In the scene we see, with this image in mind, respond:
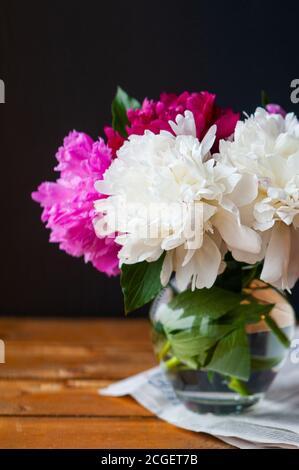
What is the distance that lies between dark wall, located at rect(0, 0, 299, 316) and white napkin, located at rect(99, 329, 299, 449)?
1.94 feet

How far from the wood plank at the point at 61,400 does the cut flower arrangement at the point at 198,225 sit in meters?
0.09

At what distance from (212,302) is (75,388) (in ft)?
0.86

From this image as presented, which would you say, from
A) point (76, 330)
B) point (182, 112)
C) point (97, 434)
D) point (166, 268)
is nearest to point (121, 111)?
point (182, 112)

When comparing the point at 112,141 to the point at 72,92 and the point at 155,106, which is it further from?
the point at 72,92

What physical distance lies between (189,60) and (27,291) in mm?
535

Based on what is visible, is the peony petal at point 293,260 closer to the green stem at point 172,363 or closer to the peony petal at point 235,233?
the peony petal at point 235,233

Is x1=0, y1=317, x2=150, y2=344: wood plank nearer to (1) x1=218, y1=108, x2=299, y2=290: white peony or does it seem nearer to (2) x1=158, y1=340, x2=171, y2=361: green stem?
(2) x1=158, y1=340, x2=171, y2=361: green stem

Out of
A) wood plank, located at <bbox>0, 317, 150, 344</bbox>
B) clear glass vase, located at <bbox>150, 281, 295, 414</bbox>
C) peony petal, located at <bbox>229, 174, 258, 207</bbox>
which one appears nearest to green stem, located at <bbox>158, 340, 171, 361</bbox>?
clear glass vase, located at <bbox>150, 281, 295, 414</bbox>

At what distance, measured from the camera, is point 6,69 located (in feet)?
4.38

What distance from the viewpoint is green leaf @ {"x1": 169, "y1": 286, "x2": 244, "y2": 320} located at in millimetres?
679

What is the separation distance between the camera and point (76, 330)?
1.19 m

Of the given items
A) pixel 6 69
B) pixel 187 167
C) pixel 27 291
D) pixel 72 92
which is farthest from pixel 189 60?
pixel 187 167

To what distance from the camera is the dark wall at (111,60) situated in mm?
1323

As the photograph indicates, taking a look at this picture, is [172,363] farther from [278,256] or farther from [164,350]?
[278,256]
